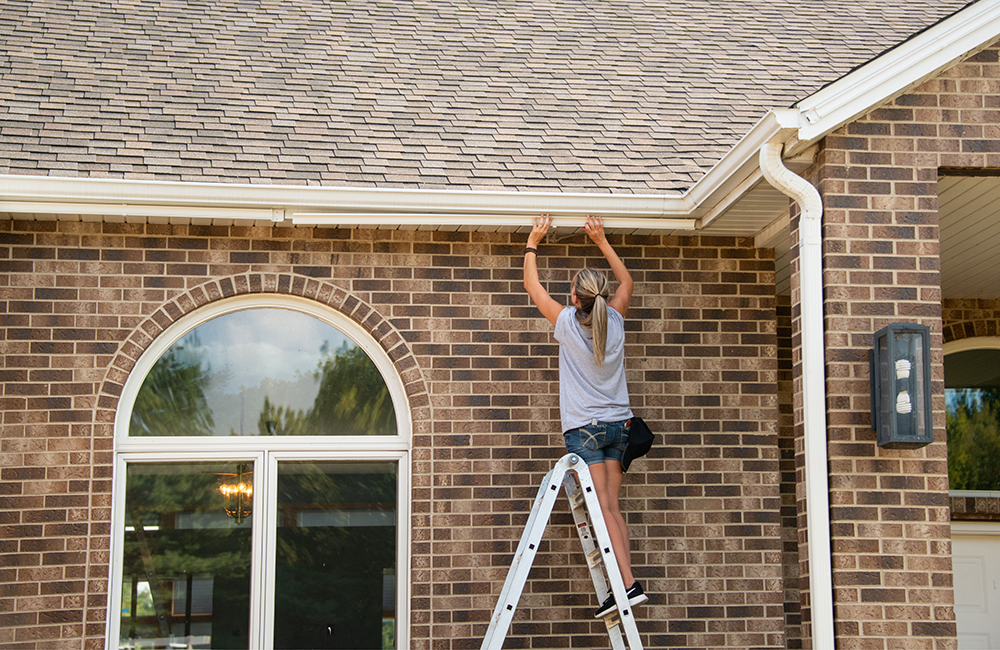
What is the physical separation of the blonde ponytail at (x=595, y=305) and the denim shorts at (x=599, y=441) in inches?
13.1

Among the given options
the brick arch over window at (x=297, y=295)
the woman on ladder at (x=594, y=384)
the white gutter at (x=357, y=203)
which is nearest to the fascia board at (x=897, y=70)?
the white gutter at (x=357, y=203)

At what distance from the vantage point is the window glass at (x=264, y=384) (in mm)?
5727

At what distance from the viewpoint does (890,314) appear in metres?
4.70

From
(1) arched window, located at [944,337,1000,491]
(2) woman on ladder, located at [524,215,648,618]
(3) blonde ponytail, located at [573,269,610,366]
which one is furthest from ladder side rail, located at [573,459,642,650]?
(1) arched window, located at [944,337,1000,491]

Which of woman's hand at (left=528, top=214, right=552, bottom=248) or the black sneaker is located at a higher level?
woman's hand at (left=528, top=214, right=552, bottom=248)

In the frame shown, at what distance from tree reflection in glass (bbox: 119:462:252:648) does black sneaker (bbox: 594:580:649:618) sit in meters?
1.94

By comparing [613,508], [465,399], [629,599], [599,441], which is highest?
[465,399]

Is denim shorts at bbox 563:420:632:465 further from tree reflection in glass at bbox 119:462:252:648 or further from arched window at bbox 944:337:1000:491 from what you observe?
arched window at bbox 944:337:1000:491

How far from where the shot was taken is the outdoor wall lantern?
4438 mm

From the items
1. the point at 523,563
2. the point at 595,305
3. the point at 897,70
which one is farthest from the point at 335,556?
the point at 897,70

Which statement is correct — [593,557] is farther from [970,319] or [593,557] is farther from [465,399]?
[970,319]

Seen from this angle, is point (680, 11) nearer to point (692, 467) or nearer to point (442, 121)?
point (442, 121)

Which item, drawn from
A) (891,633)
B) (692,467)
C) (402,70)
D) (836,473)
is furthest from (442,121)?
(891,633)

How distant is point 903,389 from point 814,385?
376 mm
